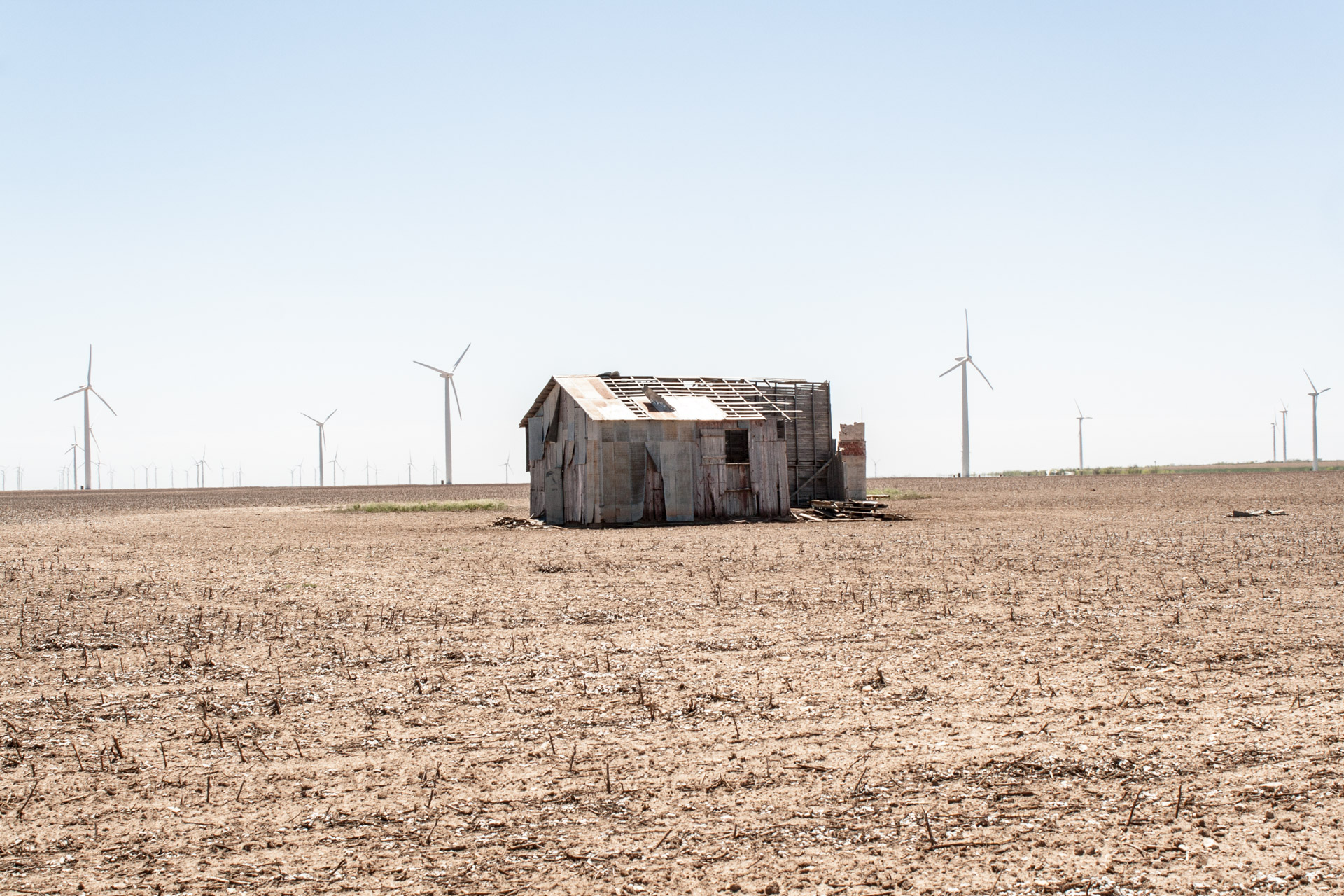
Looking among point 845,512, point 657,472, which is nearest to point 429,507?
point 657,472

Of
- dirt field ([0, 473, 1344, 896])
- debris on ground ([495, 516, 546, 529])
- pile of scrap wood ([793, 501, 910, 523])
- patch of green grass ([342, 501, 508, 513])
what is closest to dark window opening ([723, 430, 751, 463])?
pile of scrap wood ([793, 501, 910, 523])

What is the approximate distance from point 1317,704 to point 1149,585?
680 centimetres

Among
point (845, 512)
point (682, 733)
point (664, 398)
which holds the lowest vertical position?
point (682, 733)

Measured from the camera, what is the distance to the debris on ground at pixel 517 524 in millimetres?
31734

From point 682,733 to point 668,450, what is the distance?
23.8 m

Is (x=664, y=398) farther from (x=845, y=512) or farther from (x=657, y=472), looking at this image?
(x=845, y=512)

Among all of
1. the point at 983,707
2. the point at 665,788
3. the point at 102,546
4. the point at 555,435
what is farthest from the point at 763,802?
the point at 555,435

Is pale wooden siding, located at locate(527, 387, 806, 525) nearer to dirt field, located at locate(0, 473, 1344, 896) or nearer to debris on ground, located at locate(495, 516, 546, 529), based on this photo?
debris on ground, located at locate(495, 516, 546, 529)

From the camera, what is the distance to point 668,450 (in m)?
31.2

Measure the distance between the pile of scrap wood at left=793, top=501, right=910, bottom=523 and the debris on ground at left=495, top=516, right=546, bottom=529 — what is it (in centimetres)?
828

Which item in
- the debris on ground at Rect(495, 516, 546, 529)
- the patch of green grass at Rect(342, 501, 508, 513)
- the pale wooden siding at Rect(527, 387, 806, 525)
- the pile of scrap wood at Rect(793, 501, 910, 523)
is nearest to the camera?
the pale wooden siding at Rect(527, 387, 806, 525)

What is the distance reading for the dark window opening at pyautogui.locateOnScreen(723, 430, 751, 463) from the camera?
32344 mm

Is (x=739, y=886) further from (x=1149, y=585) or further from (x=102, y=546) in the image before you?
(x=102, y=546)

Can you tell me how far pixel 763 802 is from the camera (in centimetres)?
597
